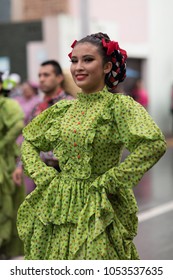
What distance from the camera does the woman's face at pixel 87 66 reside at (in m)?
3.62

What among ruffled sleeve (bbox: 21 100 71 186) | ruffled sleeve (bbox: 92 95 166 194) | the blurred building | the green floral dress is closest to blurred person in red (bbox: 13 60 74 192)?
ruffled sleeve (bbox: 21 100 71 186)

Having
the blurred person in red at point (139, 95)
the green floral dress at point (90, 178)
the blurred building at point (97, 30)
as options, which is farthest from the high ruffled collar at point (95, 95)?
the blurred person in red at point (139, 95)

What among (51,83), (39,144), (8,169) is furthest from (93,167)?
(8,169)

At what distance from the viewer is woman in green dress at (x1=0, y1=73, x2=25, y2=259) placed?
6.11m

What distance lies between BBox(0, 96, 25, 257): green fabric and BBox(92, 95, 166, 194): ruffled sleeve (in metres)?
2.63

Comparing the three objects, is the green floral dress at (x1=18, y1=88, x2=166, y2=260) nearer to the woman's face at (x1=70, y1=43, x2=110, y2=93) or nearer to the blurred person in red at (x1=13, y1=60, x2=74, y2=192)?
the woman's face at (x1=70, y1=43, x2=110, y2=93)

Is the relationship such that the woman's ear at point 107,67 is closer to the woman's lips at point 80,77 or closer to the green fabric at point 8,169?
the woman's lips at point 80,77

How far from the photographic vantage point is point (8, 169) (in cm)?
621

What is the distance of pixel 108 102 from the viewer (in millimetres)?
3688

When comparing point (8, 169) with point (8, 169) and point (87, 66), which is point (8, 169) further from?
point (87, 66)

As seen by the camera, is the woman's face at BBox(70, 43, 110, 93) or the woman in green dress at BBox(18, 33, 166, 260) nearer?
the woman in green dress at BBox(18, 33, 166, 260)

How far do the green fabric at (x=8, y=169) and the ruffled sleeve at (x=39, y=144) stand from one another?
2112 millimetres
